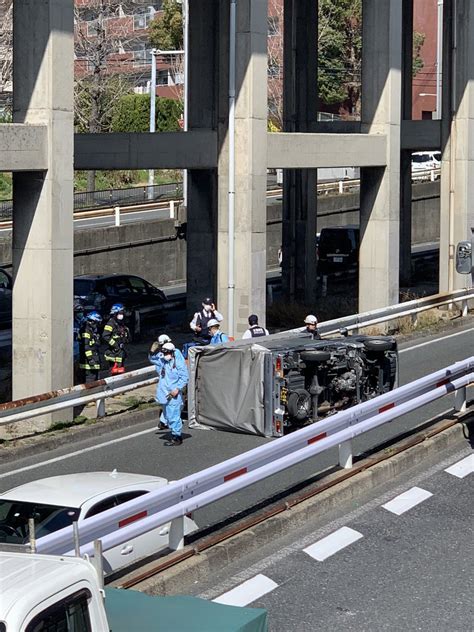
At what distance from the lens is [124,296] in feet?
110

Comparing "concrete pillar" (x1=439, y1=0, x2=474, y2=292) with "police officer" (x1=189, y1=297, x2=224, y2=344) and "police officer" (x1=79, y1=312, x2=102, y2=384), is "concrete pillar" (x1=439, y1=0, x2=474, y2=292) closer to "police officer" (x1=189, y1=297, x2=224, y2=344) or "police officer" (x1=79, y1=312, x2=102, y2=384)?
"police officer" (x1=189, y1=297, x2=224, y2=344)

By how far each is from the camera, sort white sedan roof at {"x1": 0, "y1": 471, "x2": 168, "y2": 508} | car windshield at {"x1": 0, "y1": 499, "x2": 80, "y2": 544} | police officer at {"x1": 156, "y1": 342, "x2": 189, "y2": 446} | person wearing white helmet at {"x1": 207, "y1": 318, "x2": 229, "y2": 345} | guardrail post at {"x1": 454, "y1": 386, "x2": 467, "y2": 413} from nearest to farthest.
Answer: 1. car windshield at {"x1": 0, "y1": 499, "x2": 80, "y2": 544}
2. white sedan roof at {"x1": 0, "y1": 471, "x2": 168, "y2": 508}
3. guardrail post at {"x1": 454, "y1": 386, "x2": 467, "y2": 413}
4. police officer at {"x1": 156, "y1": 342, "x2": 189, "y2": 446}
5. person wearing white helmet at {"x1": 207, "y1": 318, "x2": 229, "y2": 345}

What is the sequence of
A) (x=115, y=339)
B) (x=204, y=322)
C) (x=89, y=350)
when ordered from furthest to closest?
1. (x=204, y=322)
2. (x=115, y=339)
3. (x=89, y=350)

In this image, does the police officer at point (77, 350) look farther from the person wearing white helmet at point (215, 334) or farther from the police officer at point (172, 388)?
the police officer at point (172, 388)

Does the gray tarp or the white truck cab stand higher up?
the white truck cab

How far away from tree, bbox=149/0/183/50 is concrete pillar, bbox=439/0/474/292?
3473 cm

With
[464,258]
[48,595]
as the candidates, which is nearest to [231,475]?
[48,595]

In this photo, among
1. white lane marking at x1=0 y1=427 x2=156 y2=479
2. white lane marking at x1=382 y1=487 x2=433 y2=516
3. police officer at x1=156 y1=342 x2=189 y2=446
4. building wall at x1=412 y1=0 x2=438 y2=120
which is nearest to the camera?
white lane marking at x1=382 y1=487 x2=433 y2=516

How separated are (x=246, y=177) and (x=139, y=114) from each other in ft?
121

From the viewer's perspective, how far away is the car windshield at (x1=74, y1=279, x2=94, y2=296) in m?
32.8

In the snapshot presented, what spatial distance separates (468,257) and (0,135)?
766 cm

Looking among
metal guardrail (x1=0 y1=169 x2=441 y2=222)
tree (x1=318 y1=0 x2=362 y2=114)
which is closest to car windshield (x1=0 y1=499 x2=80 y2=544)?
metal guardrail (x1=0 y1=169 x2=441 y2=222)

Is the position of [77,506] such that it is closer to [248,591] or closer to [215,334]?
[248,591]

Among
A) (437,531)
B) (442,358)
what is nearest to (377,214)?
(442,358)
